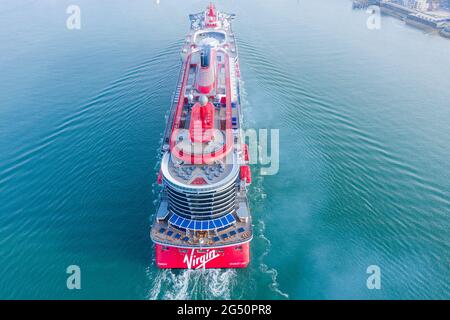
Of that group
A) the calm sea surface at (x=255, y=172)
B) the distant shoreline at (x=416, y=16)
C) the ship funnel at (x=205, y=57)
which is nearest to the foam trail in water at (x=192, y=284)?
the calm sea surface at (x=255, y=172)

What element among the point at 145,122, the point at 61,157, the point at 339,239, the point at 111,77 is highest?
the point at 111,77

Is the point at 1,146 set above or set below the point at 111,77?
below

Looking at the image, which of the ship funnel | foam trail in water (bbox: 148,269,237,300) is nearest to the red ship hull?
foam trail in water (bbox: 148,269,237,300)

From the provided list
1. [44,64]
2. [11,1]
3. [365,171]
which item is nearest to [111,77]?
[44,64]

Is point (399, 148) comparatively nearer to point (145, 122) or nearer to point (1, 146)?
point (145, 122)

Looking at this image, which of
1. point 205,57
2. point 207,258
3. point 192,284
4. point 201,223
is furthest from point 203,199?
point 205,57

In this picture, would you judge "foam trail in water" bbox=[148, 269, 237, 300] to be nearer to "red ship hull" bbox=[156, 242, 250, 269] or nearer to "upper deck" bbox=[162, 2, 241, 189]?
"red ship hull" bbox=[156, 242, 250, 269]
